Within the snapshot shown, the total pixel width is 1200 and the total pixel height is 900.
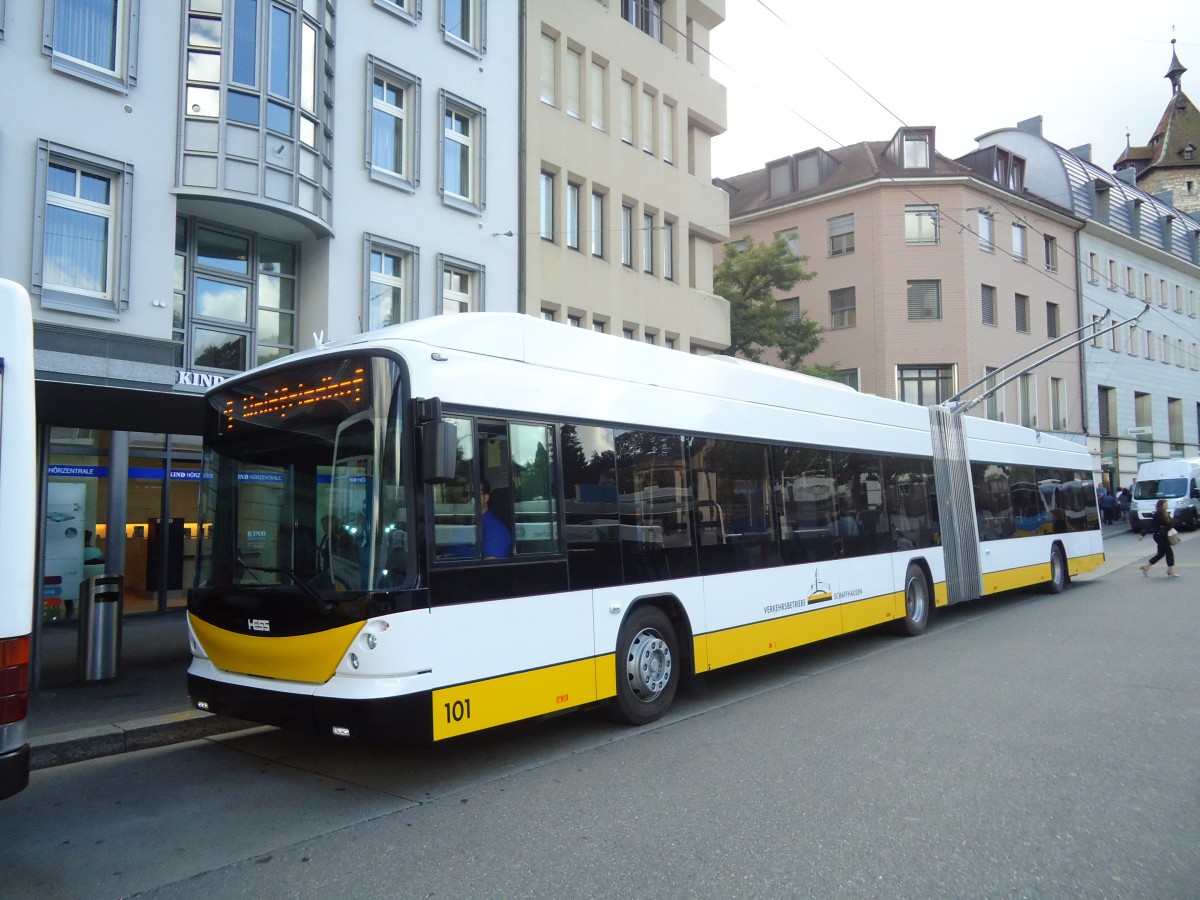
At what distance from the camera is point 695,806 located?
5500 millimetres

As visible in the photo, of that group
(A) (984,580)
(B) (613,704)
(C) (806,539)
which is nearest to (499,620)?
(B) (613,704)

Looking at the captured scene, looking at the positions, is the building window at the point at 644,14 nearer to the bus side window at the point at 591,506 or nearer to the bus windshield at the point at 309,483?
the bus side window at the point at 591,506

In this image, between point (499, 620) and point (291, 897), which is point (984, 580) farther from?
point (291, 897)

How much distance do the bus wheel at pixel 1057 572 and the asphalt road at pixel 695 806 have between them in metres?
9.40

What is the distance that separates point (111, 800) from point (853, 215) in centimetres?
3777

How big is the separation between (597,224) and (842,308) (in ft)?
69.2

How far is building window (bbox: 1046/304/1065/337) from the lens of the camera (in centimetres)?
4322

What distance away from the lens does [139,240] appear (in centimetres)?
1284

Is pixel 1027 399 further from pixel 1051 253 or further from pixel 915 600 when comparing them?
pixel 915 600

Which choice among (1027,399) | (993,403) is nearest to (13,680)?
(993,403)

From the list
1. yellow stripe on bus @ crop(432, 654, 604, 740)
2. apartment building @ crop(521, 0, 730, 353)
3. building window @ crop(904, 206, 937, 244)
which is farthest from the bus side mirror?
building window @ crop(904, 206, 937, 244)

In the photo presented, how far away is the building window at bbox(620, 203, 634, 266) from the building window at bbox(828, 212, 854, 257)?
1984cm

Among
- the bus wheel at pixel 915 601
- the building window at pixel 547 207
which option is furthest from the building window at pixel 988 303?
the bus wheel at pixel 915 601

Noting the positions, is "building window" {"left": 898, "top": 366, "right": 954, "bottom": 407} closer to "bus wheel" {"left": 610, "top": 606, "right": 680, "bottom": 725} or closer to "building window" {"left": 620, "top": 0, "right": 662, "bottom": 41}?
"building window" {"left": 620, "top": 0, "right": 662, "bottom": 41}
